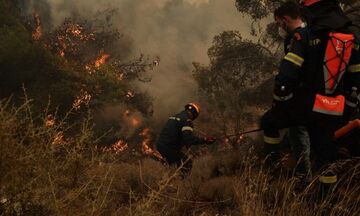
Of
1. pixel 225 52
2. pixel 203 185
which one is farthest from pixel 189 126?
pixel 225 52

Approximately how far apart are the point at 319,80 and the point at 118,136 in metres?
19.5

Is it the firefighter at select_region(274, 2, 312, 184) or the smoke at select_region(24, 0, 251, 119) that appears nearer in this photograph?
the firefighter at select_region(274, 2, 312, 184)

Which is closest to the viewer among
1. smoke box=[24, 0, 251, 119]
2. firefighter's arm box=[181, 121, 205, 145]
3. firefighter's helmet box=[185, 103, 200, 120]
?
firefighter's arm box=[181, 121, 205, 145]

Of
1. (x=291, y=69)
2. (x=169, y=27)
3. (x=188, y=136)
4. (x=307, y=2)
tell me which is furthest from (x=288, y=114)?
(x=169, y=27)

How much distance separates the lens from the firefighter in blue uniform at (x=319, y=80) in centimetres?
409

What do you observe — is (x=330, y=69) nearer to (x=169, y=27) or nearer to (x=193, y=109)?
(x=193, y=109)

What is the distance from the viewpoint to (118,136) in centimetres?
2306

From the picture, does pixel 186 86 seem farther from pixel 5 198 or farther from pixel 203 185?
pixel 5 198

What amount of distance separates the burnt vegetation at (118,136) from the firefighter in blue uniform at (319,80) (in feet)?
1.16

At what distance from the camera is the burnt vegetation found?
302 centimetres

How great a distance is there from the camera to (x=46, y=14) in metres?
30.3

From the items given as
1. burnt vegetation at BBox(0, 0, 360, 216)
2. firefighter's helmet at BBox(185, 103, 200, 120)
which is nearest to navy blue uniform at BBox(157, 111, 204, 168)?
firefighter's helmet at BBox(185, 103, 200, 120)

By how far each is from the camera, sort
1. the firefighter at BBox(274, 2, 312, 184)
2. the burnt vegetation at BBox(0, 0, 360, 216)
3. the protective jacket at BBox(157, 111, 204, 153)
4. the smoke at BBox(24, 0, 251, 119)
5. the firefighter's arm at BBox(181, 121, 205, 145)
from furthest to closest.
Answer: the smoke at BBox(24, 0, 251, 119), the protective jacket at BBox(157, 111, 204, 153), the firefighter's arm at BBox(181, 121, 205, 145), the firefighter at BBox(274, 2, 312, 184), the burnt vegetation at BBox(0, 0, 360, 216)

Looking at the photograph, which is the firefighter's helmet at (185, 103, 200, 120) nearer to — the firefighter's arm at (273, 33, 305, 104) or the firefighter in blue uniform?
the firefighter in blue uniform
